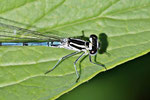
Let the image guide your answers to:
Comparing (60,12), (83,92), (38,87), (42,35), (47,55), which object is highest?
(60,12)

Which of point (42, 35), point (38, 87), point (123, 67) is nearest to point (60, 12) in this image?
point (42, 35)

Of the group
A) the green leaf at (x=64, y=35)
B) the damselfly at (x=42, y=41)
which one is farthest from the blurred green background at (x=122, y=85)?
the green leaf at (x=64, y=35)

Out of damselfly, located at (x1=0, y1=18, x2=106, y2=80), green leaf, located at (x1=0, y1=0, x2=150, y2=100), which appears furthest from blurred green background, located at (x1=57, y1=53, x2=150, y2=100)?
green leaf, located at (x1=0, y1=0, x2=150, y2=100)

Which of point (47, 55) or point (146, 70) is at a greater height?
point (47, 55)

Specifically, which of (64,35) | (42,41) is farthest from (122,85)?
(42,41)

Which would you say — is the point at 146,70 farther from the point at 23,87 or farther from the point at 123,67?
the point at 23,87
